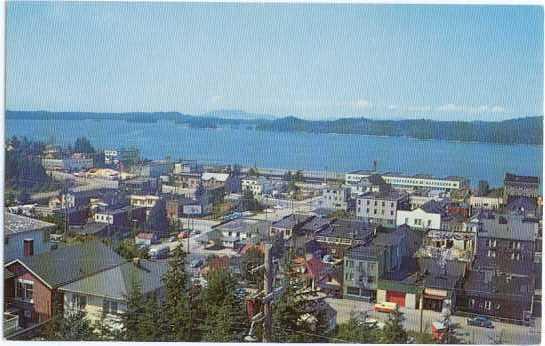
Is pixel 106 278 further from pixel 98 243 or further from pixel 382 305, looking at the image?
pixel 382 305

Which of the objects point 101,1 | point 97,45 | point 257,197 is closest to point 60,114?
point 97,45

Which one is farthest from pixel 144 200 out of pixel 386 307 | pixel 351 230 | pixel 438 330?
pixel 438 330

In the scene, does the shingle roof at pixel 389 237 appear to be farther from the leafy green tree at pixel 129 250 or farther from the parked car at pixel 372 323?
the leafy green tree at pixel 129 250

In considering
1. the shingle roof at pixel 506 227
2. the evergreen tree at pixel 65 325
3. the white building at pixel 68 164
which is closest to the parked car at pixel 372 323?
the shingle roof at pixel 506 227

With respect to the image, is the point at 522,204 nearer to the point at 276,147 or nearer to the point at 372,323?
the point at 372,323

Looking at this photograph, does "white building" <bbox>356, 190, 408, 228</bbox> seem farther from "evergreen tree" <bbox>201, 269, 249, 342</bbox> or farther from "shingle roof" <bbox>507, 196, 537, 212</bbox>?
"evergreen tree" <bbox>201, 269, 249, 342</bbox>

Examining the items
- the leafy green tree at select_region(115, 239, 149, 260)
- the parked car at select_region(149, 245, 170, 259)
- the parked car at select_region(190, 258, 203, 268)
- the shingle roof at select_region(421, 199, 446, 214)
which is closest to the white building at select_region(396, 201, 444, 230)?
the shingle roof at select_region(421, 199, 446, 214)
